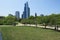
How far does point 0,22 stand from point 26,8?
248ft

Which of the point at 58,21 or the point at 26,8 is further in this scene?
the point at 26,8

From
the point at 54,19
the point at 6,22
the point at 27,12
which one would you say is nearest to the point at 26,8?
the point at 27,12

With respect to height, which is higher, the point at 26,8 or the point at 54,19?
the point at 26,8

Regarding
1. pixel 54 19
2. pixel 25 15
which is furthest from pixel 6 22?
pixel 25 15

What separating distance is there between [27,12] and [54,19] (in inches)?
4563

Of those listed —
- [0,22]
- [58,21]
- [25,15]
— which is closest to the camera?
[58,21]

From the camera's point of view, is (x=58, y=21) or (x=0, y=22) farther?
(x=0, y=22)

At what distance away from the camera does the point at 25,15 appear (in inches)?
5659

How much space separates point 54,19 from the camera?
3469cm

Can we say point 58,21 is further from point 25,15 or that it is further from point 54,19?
point 25,15

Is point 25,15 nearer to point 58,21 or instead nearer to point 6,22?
point 6,22

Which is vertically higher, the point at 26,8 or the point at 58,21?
the point at 26,8

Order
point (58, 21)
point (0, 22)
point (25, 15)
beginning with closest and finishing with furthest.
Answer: point (58, 21)
point (0, 22)
point (25, 15)

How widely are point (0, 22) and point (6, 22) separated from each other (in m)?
2.94
